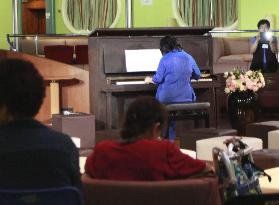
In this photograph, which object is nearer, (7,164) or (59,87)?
(7,164)

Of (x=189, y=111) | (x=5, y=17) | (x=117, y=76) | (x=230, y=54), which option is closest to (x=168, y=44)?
(x=189, y=111)

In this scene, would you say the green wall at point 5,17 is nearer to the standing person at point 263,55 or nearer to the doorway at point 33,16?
the doorway at point 33,16

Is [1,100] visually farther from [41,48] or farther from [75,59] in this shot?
[41,48]

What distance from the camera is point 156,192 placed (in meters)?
2.69

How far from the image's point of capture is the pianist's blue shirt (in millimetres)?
7633

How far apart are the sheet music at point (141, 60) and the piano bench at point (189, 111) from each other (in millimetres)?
928

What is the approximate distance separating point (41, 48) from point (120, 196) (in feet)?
32.2

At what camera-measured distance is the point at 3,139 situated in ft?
7.85

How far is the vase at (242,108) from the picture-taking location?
8539 mm

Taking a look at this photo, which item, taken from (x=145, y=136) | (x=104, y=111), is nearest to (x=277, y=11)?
(x=104, y=111)

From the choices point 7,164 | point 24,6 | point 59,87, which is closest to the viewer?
point 7,164

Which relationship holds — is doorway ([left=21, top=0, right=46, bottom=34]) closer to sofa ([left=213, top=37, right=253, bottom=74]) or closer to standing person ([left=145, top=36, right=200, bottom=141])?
sofa ([left=213, top=37, right=253, bottom=74])

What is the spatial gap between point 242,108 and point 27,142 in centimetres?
642

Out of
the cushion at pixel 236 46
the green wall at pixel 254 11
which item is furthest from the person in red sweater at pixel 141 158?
the green wall at pixel 254 11
